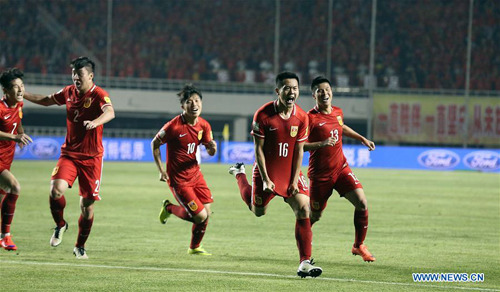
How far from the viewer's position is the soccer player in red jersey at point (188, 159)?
9969 millimetres

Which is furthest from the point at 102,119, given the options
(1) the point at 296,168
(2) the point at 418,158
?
(2) the point at 418,158

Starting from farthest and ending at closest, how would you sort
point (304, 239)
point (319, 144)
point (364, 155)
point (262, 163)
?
point (364, 155)
point (319, 144)
point (262, 163)
point (304, 239)

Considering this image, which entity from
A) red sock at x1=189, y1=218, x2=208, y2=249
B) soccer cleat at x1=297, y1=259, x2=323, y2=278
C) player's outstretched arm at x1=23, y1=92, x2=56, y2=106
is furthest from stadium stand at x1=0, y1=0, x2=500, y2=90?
soccer cleat at x1=297, y1=259, x2=323, y2=278

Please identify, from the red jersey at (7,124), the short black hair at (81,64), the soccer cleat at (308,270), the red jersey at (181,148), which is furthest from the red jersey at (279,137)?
the red jersey at (7,124)

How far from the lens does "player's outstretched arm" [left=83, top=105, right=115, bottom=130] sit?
8586mm

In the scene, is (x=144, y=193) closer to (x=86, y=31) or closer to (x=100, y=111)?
(x=100, y=111)

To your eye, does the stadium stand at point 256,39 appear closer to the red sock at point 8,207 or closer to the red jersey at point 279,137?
the red sock at point 8,207

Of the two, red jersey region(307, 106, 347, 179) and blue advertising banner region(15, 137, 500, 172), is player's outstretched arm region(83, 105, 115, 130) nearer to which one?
red jersey region(307, 106, 347, 179)

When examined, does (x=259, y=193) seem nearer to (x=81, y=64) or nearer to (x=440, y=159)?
(x=81, y=64)

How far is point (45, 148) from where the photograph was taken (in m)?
37.2

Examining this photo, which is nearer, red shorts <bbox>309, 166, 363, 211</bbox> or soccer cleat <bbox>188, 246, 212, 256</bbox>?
red shorts <bbox>309, 166, 363, 211</bbox>

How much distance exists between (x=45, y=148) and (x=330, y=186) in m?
29.2

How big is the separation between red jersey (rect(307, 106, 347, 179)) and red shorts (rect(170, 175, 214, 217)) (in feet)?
4.70

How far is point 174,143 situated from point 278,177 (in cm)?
195
